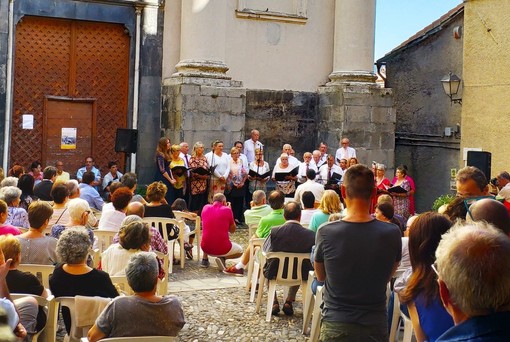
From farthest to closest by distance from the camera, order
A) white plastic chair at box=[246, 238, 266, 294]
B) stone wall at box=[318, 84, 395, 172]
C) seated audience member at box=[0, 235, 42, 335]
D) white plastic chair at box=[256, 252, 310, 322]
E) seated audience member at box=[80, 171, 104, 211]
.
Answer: stone wall at box=[318, 84, 395, 172], seated audience member at box=[80, 171, 104, 211], white plastic chair at box=[246, 238, 266, 294], white plastic chair at box=[256, 252, 310, 322], seated audience member at box=[0, 235, 42, 335]

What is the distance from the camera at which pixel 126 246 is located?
5738 millimetres

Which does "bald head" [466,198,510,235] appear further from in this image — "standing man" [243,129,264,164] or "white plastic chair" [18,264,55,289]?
"standing man" [243,129,264,164]

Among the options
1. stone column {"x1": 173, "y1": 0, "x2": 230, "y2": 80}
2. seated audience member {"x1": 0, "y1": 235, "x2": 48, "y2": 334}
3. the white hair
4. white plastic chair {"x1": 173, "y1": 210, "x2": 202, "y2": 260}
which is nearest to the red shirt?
white plastic chair {"x1": 173, "y1": 210, "x2": 202, "y2": 260}

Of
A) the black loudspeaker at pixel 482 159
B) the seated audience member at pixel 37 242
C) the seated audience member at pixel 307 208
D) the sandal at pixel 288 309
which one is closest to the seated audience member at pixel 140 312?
the seated audience member at pixel 37 242

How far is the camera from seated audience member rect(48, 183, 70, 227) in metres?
7.43

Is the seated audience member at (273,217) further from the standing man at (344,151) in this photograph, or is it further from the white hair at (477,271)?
the standing man at (344,151)

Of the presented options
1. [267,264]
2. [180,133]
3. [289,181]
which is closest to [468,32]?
[289,181]

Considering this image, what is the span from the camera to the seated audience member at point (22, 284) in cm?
470

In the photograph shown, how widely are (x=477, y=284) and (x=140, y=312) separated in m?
2.55

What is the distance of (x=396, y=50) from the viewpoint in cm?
1875

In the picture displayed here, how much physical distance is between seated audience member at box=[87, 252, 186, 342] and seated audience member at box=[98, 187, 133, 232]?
10.8ft

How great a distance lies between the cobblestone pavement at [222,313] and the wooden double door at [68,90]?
20.7 ft

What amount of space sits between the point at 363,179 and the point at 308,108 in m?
12.2

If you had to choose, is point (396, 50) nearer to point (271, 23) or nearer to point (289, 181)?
point (271, 23)
